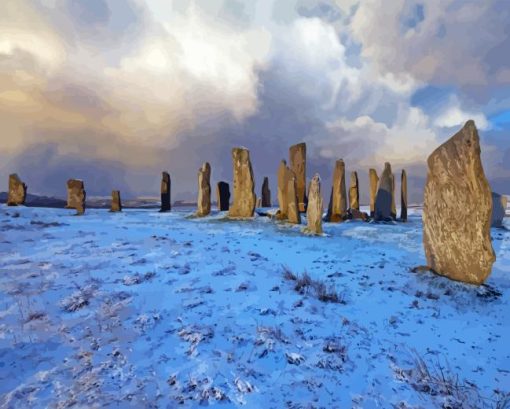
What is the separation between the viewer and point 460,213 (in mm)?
7324

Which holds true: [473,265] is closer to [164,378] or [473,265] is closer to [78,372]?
[164,378]

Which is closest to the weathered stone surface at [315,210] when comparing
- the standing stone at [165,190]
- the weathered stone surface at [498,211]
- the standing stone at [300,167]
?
the standing stone at [300,167]

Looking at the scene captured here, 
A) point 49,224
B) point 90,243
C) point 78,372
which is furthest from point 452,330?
point 49,224

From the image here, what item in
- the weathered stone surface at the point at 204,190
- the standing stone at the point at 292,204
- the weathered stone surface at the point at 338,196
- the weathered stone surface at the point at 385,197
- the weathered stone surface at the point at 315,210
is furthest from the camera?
the weathered stone surface at the point at 204,190

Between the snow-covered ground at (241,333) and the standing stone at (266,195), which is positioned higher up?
the standing stone at (266,195)

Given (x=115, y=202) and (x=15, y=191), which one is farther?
(x=115, y=202)

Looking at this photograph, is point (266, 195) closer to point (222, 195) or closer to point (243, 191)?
point (222, 195)

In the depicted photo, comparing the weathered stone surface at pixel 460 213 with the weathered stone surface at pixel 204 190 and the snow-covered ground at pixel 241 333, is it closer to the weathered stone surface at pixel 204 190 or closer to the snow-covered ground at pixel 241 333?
the snow-covered ground at pixel 241 333

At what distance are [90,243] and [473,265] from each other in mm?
10688

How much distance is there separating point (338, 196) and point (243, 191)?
629cm

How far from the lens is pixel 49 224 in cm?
1430

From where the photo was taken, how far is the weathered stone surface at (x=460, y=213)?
6.95m

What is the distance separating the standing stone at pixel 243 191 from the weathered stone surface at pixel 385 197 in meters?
8.28

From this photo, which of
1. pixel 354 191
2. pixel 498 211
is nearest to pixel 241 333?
pixel 498 211
